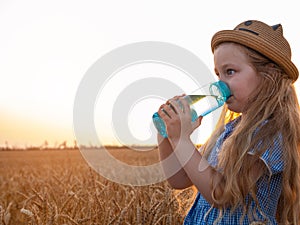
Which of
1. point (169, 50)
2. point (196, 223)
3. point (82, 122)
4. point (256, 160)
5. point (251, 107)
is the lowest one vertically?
point (196, 223)

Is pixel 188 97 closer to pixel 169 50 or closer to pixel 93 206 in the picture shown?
pixel 169 50

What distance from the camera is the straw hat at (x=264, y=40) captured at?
86.2 inches

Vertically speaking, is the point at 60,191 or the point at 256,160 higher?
the point at 60,191

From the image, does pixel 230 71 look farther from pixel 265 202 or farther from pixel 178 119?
pixel 265 202

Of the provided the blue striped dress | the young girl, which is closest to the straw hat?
the young girl

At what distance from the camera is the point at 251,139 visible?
2.13 metres

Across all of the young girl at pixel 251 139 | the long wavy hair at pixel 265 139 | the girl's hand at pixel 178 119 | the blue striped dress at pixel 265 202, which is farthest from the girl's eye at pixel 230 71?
the blue striped dress at pixel 265 202

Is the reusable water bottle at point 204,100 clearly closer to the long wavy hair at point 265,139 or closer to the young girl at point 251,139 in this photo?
the young girl at point 251,139

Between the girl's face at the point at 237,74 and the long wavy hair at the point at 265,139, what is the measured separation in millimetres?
31

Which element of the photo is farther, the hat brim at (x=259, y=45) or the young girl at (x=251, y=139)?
the hat brim at (x=259, y=45)

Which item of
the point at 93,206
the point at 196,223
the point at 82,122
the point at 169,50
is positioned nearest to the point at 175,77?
the point at 169,50

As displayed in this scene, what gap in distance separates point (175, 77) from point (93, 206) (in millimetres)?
977

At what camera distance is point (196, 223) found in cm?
235

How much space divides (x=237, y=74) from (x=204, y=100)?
194mm
